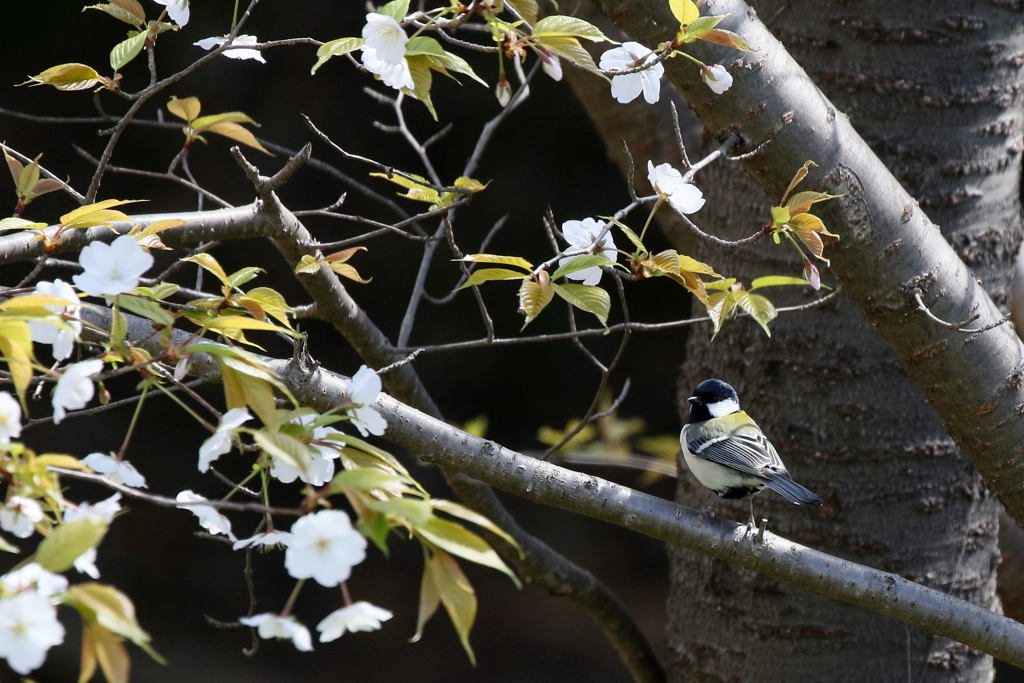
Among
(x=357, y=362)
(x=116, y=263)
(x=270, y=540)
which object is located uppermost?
(x=116, y=263)

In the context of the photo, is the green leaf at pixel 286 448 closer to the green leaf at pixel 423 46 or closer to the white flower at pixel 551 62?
the green leaf at pixel 423 46

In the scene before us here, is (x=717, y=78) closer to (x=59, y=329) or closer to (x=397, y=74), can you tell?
(x=397, y=74)

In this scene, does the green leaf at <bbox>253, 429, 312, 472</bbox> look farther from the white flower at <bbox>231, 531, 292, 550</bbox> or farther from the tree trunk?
the tree trunk

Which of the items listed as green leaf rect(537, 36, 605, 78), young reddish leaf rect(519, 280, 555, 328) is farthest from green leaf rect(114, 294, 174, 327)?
green leaf rect(537, 36, 605, 78)

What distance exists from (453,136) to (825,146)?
125 inches

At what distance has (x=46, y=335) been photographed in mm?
702

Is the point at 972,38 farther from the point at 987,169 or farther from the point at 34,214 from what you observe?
the point at 34,214

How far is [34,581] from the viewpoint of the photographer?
57cm

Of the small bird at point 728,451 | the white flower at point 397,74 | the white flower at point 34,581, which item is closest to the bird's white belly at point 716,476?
the small bird at point 728,451

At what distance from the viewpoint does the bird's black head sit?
5.03 feet

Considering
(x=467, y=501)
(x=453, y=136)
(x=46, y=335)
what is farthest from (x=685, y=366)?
(x=453, y=136)

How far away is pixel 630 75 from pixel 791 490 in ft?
2.35

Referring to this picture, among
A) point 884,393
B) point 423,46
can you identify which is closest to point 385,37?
point 423,46

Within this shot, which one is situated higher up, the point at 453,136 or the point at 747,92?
the point at 747,92
